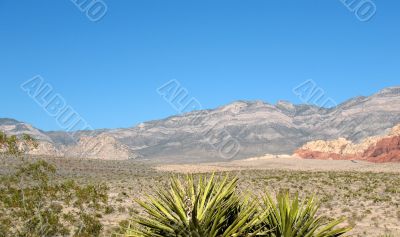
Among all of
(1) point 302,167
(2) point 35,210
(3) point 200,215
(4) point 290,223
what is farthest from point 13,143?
(1) point 302,167

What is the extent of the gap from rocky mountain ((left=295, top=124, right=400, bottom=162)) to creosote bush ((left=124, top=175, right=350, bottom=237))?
88267mm

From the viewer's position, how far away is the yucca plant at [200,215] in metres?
6.37

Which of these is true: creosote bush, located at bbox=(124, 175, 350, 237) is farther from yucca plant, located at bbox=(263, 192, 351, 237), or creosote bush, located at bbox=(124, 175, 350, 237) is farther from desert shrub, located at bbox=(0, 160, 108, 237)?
desert shrub, located at bbox=(0, 160, 108, 237)

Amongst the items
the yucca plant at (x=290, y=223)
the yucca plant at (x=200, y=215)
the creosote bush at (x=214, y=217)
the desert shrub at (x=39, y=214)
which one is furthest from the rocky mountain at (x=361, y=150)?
the yucca plant at (x=200, y=215)

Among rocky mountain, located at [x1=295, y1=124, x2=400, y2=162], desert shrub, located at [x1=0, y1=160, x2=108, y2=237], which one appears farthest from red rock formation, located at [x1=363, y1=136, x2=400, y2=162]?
desert shrub, located at [x1=0, y1=160, x2=108, y2=237]

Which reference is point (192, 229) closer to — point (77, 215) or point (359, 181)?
point (77, 215)

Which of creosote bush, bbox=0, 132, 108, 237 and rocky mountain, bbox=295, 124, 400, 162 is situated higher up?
rocky mountain, bbox=295, 124, 400, 162

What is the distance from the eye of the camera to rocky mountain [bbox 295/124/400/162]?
315 feet

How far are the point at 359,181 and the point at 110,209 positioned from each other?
82.8 feet

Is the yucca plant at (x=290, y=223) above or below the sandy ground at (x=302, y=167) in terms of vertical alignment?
below

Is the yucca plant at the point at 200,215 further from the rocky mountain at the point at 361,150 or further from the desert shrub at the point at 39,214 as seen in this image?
the rocky mountain at the point at 361,150

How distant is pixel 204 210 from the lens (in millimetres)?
6516

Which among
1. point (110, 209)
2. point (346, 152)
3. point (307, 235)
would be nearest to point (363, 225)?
point (110, 209)

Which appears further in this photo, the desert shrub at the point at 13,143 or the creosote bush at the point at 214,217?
the desert shrub at the point at 13,143
